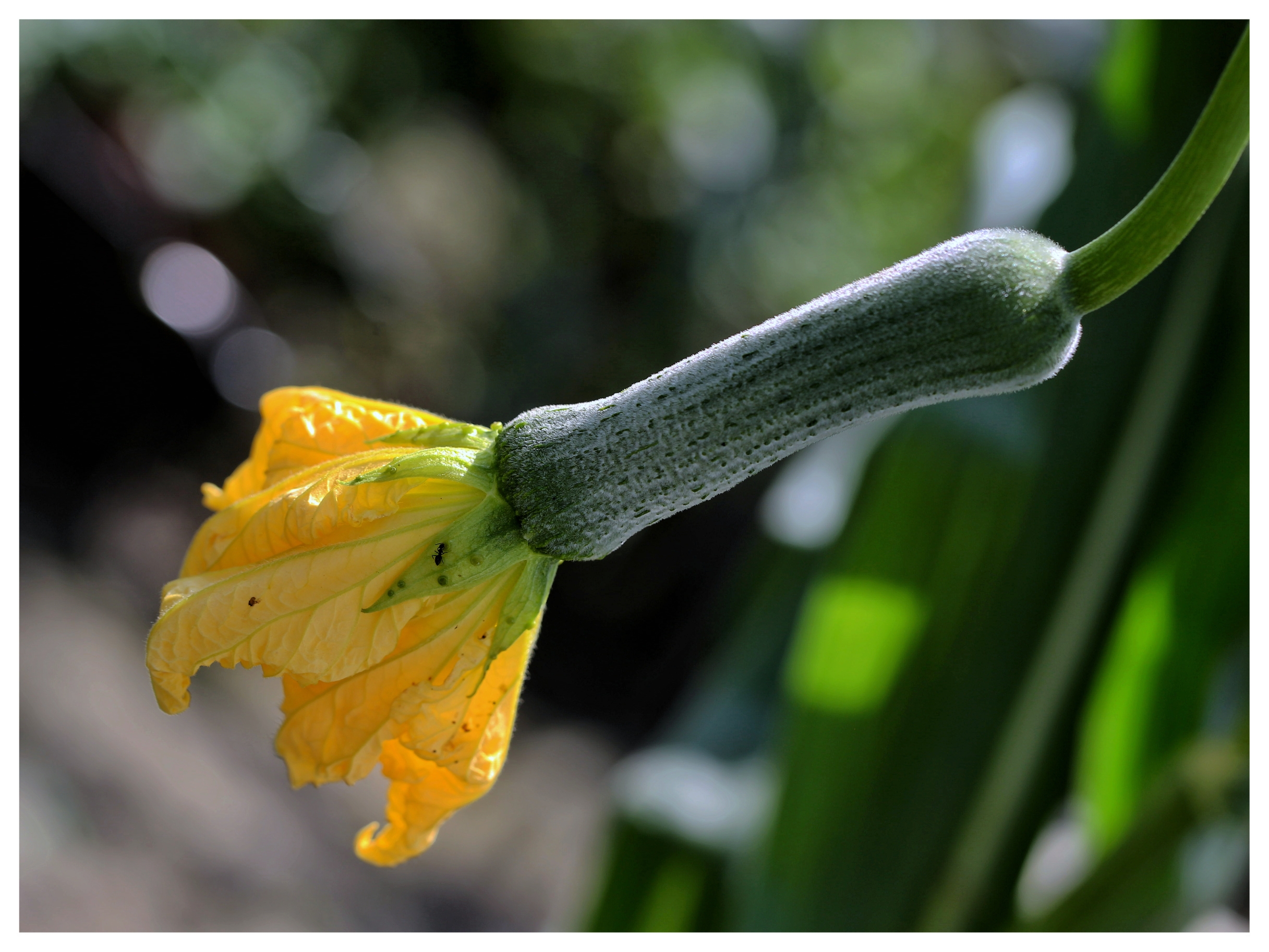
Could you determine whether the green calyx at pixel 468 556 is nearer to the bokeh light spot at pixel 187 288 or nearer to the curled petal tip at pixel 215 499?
the curled petal tip at pixel 215 499

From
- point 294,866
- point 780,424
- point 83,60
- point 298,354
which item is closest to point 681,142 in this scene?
point 298,354

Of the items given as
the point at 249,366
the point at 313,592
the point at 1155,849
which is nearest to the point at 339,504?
the point at 313,592

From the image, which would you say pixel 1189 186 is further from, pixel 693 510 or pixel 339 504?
pixel 693 510

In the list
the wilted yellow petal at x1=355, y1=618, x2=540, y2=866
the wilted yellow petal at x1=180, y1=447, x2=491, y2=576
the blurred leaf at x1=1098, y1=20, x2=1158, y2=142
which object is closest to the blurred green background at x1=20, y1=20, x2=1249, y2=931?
the blurred leaf at x1=1098, y1=20, x2=1158, y2=142

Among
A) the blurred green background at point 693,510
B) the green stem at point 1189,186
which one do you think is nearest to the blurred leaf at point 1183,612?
the blurred green background at point 693,510

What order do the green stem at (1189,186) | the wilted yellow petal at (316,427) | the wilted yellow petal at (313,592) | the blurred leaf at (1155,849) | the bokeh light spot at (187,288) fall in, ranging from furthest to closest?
the bokeh light spot at (187,288)
the blurred leaf at (1155,849)
the wilted yellow petal at (316,427)
the wilted yellow petal at (313,592)
the green stem at (1189,186)

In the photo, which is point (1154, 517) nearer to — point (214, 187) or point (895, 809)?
point (895, 809)

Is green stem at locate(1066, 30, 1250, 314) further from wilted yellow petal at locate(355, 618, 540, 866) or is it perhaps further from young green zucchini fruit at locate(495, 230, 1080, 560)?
wilted yellow petal at locate(355, 618, 540, 866)
